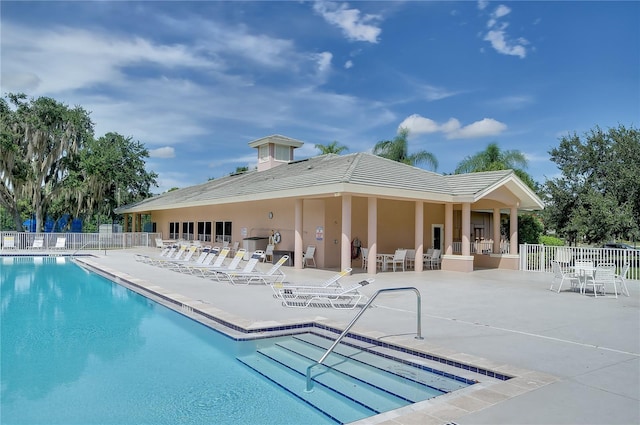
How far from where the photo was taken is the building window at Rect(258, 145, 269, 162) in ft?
97.7

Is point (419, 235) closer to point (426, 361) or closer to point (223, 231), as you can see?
point (426, 361)

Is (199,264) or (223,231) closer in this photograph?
(199,264)

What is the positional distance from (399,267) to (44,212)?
90.1 feet

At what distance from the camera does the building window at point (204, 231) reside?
29.1 meters

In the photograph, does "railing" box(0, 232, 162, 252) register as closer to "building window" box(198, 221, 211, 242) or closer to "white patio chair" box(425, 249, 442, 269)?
"building window" box(198, 221, 211, 242)

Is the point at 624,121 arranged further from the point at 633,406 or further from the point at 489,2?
the point at 633,406

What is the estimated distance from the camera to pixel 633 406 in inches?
166

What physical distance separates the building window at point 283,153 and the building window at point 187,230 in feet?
25.6

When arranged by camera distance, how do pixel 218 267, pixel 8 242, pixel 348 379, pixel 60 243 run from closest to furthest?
pixel 348 379 < pixel 218 267 < pixel 8 242 < pixel 60 243

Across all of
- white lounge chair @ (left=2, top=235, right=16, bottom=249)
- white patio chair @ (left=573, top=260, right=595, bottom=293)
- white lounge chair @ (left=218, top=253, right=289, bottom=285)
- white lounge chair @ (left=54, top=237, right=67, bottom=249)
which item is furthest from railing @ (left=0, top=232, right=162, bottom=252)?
white patio chair @ (left=573, top=260, right=595, bottom=293)

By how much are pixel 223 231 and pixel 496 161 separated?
20.6 m

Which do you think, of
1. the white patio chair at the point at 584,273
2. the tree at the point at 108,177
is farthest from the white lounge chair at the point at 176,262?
the tree at the point at 108,177

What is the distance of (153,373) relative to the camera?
6223mm

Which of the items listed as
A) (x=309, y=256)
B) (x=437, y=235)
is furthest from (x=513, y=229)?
(x=309, y=256)
